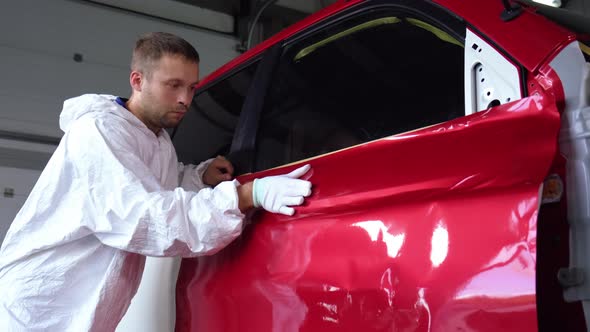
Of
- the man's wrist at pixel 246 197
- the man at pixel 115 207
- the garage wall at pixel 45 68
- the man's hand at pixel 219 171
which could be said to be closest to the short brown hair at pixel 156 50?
the man at pixel 115 207

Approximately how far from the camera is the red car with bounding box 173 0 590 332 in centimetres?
107

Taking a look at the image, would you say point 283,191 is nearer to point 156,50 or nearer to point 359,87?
point 359,87

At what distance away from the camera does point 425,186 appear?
123 centimetres

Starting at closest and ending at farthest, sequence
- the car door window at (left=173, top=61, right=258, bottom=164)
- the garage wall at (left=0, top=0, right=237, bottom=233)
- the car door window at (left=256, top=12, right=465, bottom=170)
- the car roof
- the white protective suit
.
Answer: the car roof
the car door window at (left=256, top=12, right=465, bottom=170)
the white protective suit
the car door window at (left=173, top=61, right=258, bottom=164)
the garage wall at (left=0, top=0, right=237, bottom=233)

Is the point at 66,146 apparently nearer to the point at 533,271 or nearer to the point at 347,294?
the point at 347,294

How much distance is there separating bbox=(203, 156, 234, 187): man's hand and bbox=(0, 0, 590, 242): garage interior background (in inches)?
127

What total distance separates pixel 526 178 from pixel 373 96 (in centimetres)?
65

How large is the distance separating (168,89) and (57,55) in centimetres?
347

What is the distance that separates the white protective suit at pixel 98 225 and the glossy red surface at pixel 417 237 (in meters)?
0.21

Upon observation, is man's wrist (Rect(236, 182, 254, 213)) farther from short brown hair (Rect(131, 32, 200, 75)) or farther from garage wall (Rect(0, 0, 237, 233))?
garage wall (Rect(0, 0, 237, 233))

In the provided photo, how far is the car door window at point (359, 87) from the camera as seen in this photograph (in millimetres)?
1480

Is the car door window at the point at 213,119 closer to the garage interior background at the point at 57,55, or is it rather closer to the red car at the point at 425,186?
the red car at the point at 425,186

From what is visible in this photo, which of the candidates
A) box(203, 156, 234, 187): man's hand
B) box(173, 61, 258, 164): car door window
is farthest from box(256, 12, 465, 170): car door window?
box(173, 61, 258, 164): car door window

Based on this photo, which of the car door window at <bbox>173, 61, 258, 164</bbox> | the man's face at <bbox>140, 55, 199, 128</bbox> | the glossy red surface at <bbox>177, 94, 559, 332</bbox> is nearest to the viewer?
the glossy red surface at <bbox>177, 94, 559, 332</bbox>
